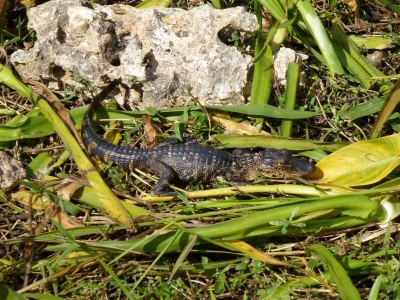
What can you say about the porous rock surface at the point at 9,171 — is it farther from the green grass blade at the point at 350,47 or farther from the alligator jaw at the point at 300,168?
the green grass blade at the point at 350,47

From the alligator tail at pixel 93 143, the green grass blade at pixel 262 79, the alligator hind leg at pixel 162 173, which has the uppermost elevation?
the green grass blade at pixel 262 79

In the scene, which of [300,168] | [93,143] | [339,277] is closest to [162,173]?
[93,143]

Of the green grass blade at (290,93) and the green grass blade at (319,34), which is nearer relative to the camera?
the green grass blade at (290,93)

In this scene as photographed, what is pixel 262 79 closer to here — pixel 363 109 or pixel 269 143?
pixel 269 143

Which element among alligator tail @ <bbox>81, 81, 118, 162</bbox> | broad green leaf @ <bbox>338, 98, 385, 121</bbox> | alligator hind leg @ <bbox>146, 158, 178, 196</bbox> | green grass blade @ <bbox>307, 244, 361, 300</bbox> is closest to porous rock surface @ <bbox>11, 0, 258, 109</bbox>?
alligator tail @ <bbox>81, 81, 118, 162</bbox>

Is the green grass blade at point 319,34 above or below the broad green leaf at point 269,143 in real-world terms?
above

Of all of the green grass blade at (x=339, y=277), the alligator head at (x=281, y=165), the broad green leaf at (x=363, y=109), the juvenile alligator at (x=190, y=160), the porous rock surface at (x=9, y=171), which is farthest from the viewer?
the broad green leaf at (x=363, y=109)

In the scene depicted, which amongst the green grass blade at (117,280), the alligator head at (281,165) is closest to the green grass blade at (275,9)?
the alligator head at (281,165)
